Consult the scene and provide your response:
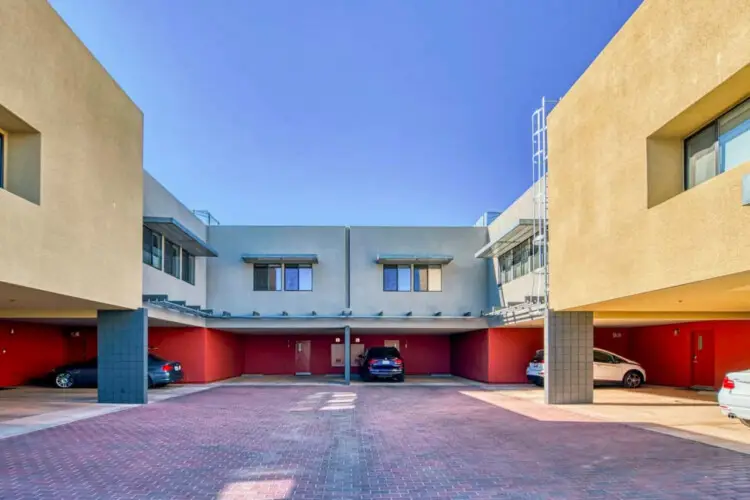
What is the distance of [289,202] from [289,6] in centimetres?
1051

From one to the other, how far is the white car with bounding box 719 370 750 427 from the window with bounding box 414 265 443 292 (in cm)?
1358

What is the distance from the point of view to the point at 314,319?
20891 millimetres

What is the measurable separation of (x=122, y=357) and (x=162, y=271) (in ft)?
13.7

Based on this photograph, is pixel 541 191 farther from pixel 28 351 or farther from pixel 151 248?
pixel 28 351

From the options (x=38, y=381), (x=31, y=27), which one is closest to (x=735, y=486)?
(x=31, y=27)

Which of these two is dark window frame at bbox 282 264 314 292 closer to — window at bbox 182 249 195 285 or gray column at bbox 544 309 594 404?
window at bbox 182 249 195 285

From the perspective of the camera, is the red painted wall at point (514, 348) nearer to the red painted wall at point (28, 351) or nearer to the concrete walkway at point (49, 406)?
the concrete walkway at point (49, 406)

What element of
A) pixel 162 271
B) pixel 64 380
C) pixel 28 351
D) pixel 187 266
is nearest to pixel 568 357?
pixel 162 271

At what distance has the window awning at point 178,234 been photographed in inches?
611

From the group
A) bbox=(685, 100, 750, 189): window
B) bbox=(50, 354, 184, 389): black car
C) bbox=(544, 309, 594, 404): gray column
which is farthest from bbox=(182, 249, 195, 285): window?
bbox=(685, 100, 750, 189): window

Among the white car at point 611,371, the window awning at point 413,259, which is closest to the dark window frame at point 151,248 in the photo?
the window awning at point 413,259

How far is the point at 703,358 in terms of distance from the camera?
17906 millimetres

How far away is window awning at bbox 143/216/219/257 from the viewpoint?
51.0 ft

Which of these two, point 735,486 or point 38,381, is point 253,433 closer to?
point 735,486
